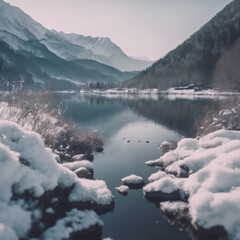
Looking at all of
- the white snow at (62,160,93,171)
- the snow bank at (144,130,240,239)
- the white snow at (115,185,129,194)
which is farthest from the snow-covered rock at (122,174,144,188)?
the white snow at (62,160,93,171)

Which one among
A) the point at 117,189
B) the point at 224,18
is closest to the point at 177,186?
the point at 117,189

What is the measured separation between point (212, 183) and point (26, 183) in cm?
873

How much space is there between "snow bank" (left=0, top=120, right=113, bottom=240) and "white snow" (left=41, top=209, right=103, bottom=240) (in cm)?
8

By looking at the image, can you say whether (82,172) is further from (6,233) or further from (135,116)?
(135,116)

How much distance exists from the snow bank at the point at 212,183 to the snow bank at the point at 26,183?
4.10m

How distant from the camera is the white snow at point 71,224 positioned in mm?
10258

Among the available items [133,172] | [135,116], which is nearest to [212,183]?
[133,172]

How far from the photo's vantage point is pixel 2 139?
12.2 meters

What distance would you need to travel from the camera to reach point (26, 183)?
10883 millimetres

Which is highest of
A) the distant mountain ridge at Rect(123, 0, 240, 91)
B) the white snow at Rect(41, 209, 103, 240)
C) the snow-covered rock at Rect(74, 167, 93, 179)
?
the distant mountain ridge at Rect(123, 0, 240, 91)

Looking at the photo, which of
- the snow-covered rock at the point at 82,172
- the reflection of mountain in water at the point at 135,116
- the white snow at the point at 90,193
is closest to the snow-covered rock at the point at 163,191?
the white snow at the point at 90,193

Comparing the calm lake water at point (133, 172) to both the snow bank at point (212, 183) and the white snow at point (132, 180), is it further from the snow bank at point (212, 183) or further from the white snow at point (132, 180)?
the snow bank at point (212, 183)

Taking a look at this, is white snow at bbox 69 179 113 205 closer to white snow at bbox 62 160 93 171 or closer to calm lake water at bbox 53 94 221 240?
calm lake water at bbox 53 94 221 240

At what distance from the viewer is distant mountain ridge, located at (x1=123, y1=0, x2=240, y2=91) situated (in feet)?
513
